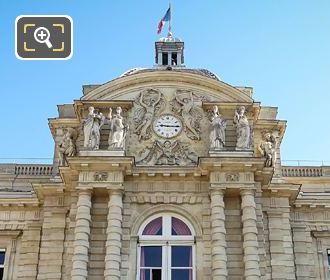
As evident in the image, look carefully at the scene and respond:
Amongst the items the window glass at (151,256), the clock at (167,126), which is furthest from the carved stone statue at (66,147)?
the window glass at (151,256)

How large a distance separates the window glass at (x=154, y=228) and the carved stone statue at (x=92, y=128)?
11.6 feet

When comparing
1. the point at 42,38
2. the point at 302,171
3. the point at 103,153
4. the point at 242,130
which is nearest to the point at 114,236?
the point at 103,153

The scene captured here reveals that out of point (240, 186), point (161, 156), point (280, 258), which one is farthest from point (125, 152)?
point (280, 258)

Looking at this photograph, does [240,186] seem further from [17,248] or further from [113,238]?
[17,248]

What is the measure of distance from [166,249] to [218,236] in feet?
6.59

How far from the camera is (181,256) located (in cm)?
2275

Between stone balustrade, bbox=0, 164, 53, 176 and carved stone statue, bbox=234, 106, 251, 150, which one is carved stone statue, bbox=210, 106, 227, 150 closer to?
carved stone statue, bbox=234, 106, 251, 150

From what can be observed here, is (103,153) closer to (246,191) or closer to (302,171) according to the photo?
(246,191)

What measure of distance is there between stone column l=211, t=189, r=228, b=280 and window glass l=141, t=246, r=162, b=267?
6.72 feet

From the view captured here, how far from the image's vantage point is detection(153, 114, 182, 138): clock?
82.0 ft

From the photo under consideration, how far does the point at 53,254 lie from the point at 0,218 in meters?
3.42

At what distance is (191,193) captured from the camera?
2359 centimetres

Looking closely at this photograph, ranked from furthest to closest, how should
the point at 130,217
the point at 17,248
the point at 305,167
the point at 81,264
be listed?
the point at 305,167, the point at 17,248, the point at 130,217, the point at 81,264

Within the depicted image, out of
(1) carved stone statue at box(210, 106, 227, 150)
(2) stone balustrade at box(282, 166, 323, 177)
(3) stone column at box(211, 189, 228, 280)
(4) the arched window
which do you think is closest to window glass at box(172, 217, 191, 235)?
(4) the arched window
